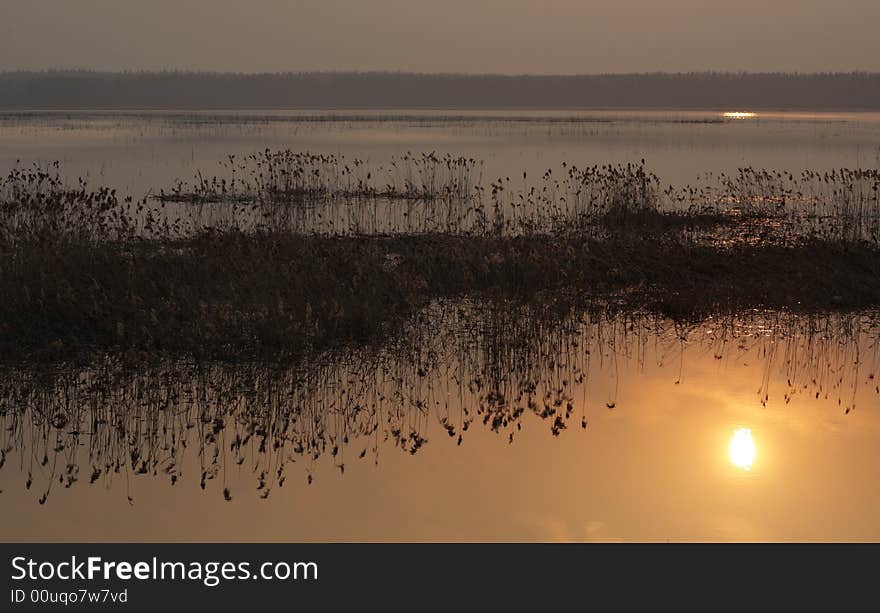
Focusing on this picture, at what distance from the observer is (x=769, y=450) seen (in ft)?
22.4

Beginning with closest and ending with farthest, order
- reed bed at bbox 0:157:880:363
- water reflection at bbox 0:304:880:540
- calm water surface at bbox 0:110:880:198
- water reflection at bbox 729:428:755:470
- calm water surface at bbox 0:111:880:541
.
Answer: calm water surface at bbox 0:111:880:541, water reflection at bbox 0:304:880:540, water reflection at bbox 729:428:755:470, reed bed at bbox 0:157:880:363, calm water surface at bbox 0:110:880:198

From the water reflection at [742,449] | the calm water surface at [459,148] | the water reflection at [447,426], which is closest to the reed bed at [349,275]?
the water reflection at [447,426]

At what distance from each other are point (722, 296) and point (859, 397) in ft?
10.8

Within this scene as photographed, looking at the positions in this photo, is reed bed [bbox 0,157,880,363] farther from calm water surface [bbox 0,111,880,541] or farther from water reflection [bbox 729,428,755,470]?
water reflection [bbox 729,428,755,470]

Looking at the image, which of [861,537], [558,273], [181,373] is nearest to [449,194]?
[558,273]

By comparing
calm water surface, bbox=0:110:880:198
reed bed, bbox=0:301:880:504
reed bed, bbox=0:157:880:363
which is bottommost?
reed bed, bbox=0:301:880:504

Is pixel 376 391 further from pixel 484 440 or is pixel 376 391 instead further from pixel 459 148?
pixel 459 148

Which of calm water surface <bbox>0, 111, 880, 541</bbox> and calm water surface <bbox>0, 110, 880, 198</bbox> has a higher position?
calm water surface <bbox>0, 110, 880, 198</bbox>

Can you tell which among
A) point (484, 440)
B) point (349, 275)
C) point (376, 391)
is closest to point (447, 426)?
point (484, 440)

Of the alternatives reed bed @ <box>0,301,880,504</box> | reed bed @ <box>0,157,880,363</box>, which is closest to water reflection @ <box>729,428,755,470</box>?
reed bed @ <box>0,301,880,504</box>

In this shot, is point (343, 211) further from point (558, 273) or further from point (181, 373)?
point (181, 373)

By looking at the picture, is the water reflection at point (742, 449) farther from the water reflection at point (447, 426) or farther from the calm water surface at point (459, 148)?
the calm water surface at point (459, 148)

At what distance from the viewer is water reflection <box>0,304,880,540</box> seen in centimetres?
594

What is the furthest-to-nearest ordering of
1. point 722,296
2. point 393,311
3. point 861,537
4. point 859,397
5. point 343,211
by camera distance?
1. point 343,211
2. point 722,296
3. point 393,311
4. point 859,397
5. point 861,537
